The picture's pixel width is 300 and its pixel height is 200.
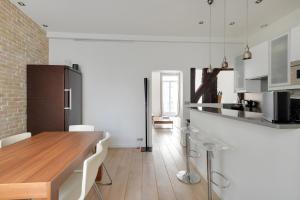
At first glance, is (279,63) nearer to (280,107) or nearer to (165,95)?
(280,107)

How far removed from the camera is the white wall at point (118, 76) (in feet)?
14.4

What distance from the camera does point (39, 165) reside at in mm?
1313

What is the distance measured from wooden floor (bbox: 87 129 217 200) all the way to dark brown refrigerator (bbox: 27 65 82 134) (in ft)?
4.08

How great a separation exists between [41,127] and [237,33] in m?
4.64

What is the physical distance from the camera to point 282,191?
4.14 ft

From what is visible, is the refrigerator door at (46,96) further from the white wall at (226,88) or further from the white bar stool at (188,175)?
the white wall at (226,88)

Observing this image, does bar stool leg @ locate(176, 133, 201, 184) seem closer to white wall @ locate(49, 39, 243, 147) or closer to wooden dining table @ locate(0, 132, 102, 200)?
wooden dining table @ locate(0, 132, 102, 200)

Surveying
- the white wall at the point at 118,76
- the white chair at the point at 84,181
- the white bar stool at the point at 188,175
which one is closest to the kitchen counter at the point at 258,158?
the white bar stool at the point at 188,175

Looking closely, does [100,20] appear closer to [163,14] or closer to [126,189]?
[163,14]

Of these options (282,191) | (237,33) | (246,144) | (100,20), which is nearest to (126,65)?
(100,20)

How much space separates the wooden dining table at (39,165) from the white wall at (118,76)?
7.69ft

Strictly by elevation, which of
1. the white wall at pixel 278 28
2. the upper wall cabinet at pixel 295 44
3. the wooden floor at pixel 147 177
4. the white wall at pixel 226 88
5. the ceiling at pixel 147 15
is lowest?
the wooden floor at pixel 147 177

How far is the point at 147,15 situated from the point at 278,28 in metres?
2.58

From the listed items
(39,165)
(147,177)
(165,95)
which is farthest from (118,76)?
(165,95)
